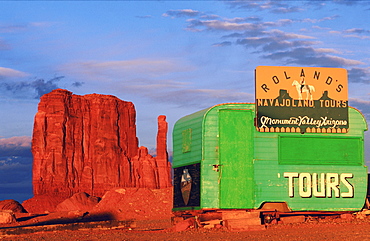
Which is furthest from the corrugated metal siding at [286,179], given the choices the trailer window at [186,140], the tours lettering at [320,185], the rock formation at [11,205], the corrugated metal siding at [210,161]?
the rock formation at [11,205]

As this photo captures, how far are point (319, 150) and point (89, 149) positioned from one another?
304 ft

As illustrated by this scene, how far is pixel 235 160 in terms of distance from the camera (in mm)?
28234

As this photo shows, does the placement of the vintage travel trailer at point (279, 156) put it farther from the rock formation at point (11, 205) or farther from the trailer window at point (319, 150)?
the rock formation at point (11, 205)

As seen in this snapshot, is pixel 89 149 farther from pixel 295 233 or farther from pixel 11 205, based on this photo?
pixel 295 233

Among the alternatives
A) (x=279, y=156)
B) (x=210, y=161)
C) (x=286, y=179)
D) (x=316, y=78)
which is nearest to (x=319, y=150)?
(x=279, y=156)

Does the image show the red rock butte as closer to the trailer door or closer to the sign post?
the trailer door

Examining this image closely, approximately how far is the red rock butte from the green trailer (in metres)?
85.3

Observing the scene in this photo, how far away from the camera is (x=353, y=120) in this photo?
1152 inches

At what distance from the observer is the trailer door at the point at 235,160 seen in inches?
1106

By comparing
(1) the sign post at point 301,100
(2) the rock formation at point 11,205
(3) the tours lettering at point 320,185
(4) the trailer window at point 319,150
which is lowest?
(2) the rock formation at point 11,205

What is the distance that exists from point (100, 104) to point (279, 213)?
9357cm

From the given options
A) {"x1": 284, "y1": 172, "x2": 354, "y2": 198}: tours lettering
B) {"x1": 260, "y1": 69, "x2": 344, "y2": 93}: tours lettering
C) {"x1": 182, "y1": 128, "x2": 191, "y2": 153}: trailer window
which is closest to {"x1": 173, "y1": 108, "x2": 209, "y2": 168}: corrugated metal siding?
{"x1": 182, "y1": 128, "x2": 191, "y2": 153}: trailer window

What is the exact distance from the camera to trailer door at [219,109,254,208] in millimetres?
28094

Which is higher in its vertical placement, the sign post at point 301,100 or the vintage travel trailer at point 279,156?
the sign post at point 301,100
